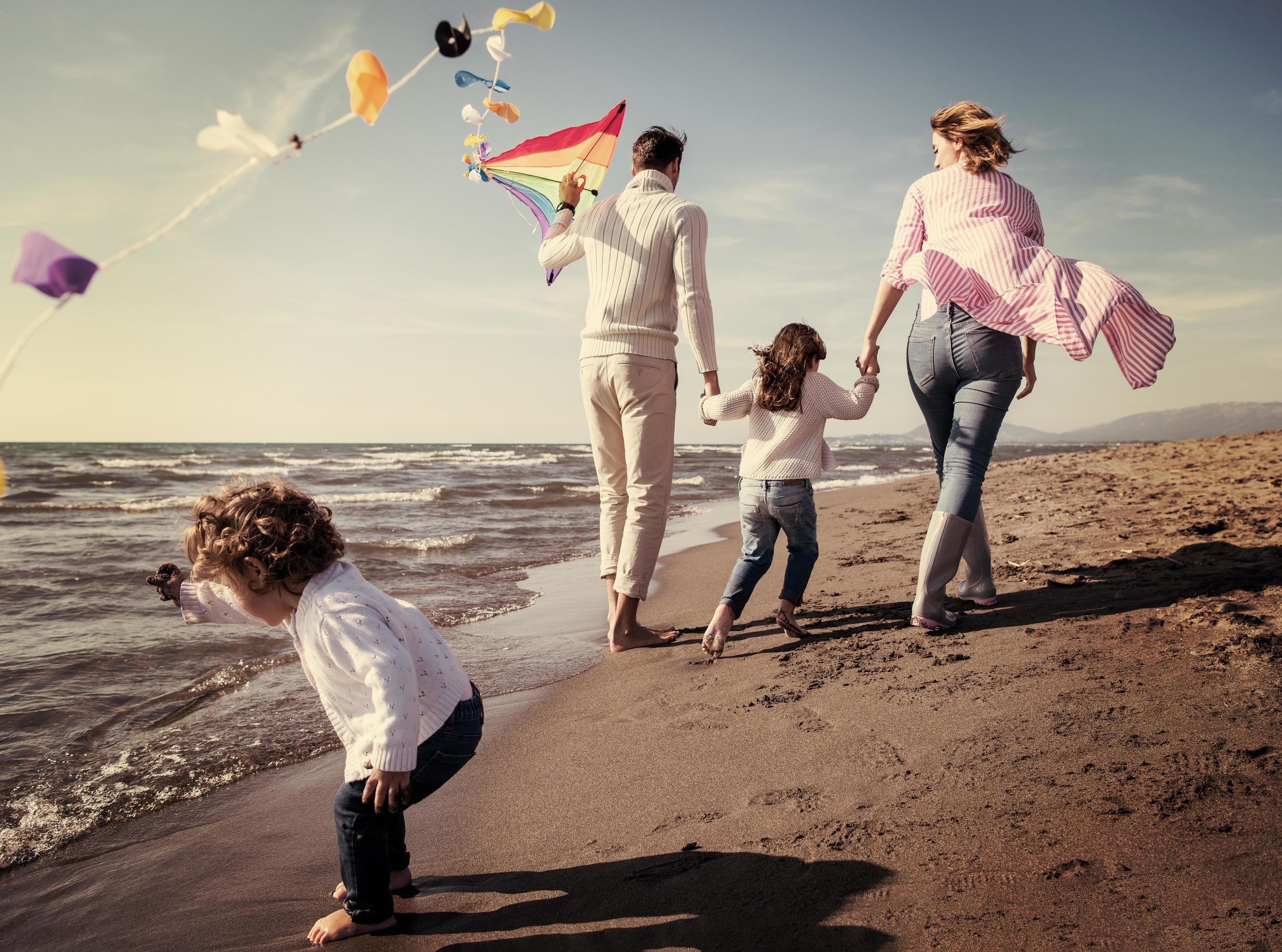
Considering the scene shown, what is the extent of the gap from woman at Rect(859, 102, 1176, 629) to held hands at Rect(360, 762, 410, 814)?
7.37ft

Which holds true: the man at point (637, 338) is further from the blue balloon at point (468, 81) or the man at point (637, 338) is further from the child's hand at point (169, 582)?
the child's hand at point (169, 582)

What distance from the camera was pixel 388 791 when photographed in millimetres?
1540

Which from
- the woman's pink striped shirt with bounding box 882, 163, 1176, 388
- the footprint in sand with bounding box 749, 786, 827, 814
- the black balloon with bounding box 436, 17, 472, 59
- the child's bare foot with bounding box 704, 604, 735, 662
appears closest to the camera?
the black balloon with bounding box 436, 17, 472, 59

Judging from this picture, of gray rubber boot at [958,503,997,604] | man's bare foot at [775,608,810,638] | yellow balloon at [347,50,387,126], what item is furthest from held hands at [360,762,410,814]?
gray rubber boot at [958,503,997,604]

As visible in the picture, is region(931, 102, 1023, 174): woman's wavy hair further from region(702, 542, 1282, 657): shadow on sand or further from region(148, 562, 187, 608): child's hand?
region(148, 562, 187, 608): child's hand

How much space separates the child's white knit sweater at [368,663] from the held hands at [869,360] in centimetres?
225

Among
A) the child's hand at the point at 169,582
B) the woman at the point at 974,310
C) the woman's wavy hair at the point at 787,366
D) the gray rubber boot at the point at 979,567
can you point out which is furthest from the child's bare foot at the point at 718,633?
the child's hand at the point at 169,582

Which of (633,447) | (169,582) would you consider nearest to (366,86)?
(169,582)

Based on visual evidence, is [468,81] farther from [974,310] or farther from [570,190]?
[974,310]

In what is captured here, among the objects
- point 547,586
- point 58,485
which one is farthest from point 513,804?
point 58,485

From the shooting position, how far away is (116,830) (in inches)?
82.7

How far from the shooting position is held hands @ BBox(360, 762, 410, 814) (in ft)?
5.03

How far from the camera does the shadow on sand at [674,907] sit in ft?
4.69

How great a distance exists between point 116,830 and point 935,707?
96.0 inches
